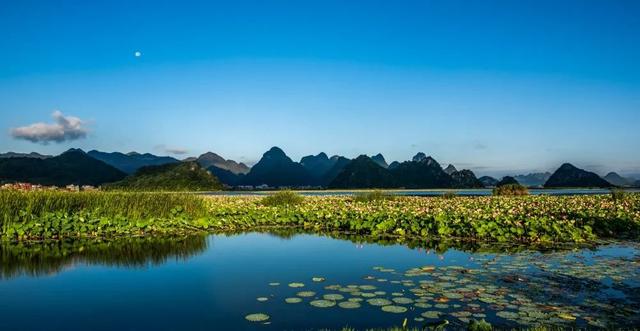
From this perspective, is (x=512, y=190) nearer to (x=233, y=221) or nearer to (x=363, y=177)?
(x=233, y=221)

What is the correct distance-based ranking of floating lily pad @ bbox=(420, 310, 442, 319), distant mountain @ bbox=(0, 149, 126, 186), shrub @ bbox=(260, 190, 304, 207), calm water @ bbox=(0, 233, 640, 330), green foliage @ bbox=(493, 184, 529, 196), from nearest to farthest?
floating lily pad @ bbox=(420, 310, 442, 319) → calm water @ bbox=(0, 233, 640, 330) → shrub @ bbox=(260, 190, 304, 207) → green foliage @ bbox=(493, 184, 529, 196) → distant mountain @ bbox=(0, 149, 126, 186)

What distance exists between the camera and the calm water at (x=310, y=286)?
6.78m

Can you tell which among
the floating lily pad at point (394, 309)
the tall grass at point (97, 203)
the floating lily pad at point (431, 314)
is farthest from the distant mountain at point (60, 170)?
the floating lily pad at point (431, 314)

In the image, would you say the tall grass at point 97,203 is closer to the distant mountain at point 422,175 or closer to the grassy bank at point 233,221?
the grassy bank at point 233,221

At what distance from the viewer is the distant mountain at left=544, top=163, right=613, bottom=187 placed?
170m

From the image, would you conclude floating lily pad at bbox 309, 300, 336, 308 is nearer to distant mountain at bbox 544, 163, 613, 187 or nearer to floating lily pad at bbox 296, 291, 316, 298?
floating lily pad at bbox 296, 291, 316, 298

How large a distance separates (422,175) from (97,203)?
554ft

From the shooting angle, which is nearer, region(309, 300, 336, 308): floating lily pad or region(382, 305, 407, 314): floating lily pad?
region(382, 305, 407, 314): floating lily pad

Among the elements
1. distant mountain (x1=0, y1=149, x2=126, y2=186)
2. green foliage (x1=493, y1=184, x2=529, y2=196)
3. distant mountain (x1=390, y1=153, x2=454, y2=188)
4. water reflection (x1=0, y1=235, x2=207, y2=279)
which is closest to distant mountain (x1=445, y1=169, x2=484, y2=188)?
distant mountain (x1=390, y1=153, x2=454, y2=188)

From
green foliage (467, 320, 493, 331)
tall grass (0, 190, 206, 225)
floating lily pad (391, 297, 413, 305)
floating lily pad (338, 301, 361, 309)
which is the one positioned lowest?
floating lily pad (338, 301, 361, 309)

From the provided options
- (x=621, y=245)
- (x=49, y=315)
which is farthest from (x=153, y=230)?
(x=621, y=245)

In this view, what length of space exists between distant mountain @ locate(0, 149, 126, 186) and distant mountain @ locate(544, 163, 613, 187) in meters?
160

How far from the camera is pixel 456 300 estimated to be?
7555 mm

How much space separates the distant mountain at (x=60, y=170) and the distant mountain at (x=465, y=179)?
4823 inches
